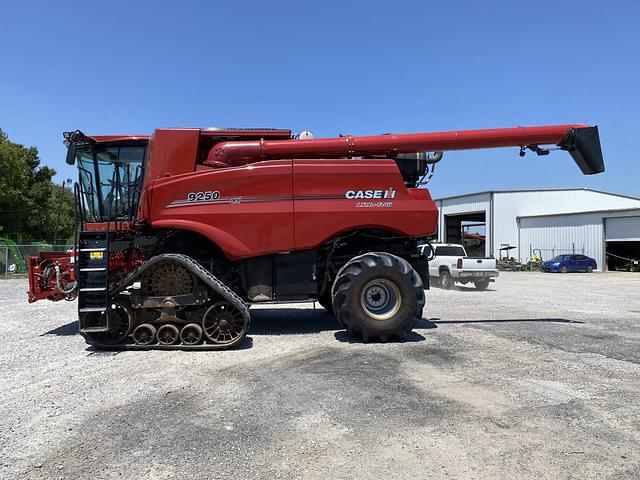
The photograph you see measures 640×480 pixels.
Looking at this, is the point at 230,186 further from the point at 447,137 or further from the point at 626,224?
the point at 626,224

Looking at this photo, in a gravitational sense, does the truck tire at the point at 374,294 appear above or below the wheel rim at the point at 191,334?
above

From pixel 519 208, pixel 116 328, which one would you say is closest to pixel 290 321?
pixel 116 328

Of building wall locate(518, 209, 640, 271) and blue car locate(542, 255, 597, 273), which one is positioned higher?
building wall locate(518, 209, 640, 271)

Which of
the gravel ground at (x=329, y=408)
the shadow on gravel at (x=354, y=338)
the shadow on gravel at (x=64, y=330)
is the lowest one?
the gravel ground at (x=329, y=408)

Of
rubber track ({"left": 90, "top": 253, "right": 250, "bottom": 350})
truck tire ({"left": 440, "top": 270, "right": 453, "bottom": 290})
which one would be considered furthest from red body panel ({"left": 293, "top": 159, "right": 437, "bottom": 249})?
truck tire ({"left": 440, "top": 270, "right": 453, "bottom": 290})

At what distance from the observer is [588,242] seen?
36.9m

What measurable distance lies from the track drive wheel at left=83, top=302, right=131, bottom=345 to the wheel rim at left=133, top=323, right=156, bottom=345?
13 cm

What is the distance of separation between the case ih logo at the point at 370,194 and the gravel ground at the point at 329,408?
232 cm

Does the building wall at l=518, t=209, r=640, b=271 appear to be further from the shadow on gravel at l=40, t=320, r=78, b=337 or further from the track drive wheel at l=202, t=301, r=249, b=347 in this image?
the shadow on gravel at l=40, t=320, r=78, b=337

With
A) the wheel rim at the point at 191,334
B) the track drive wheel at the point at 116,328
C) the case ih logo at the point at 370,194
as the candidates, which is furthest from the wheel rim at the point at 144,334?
the case ih logo at the point at 370,194

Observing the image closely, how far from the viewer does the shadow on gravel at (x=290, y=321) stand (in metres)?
8.43

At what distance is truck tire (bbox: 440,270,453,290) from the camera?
18438 mm

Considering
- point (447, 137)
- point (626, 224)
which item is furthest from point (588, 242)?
point (447, 137)

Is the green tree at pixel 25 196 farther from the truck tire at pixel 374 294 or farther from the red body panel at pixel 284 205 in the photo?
the truck tire at pixel 374 294
